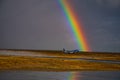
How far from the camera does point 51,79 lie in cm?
2844

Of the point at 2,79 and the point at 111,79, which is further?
the point at 111,79

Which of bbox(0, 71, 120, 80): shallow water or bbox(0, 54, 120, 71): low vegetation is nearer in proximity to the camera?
bbox(0, 71, 120, 80): shallow water

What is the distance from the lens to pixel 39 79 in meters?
28.2

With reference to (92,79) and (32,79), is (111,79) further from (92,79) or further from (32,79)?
(32,79)

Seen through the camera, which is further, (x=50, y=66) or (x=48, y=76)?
(x=50, y=66)

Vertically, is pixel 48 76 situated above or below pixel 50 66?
below

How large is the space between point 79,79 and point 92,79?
140cm

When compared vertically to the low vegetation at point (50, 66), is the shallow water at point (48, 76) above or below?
below

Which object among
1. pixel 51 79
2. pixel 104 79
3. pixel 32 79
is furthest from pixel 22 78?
pixel 104 79

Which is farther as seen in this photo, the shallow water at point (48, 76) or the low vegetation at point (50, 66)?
the low vegetation at point (50, 66)

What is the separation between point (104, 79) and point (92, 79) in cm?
143

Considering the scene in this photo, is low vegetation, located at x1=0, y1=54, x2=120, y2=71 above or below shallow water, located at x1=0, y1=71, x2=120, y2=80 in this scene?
above

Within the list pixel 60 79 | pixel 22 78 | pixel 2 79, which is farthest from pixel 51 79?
pixel 2 79

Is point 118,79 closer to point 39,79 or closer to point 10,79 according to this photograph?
point 39,79
